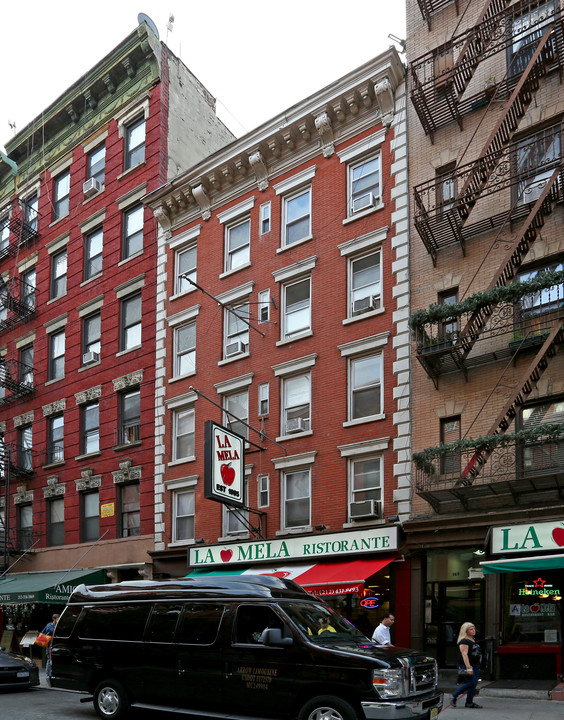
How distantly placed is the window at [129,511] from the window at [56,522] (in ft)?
12.5

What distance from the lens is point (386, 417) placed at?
2052 centimetres

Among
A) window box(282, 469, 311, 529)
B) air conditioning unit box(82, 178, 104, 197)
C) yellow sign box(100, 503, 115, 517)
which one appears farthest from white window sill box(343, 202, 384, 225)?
air conditioning unit box(82, 178, 104, 197)

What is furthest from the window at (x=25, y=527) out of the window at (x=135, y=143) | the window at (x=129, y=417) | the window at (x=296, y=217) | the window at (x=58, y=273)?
the window at (x=296, y=217)

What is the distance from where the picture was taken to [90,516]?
95.9ft

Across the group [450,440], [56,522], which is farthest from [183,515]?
[450,440]

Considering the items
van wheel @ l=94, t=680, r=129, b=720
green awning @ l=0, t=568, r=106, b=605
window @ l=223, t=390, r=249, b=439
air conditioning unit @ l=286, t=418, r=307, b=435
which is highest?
window @ l=223, t=390, r=249, b=439

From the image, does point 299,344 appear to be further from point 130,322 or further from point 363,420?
point 130,322

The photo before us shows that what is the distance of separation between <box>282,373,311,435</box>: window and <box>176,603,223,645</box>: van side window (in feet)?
34.8

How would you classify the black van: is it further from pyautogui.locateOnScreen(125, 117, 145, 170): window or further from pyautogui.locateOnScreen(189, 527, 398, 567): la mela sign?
pyautogui.locateOnScreen(125, 117, 145, 170): window

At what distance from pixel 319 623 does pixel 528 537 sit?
6.48 m

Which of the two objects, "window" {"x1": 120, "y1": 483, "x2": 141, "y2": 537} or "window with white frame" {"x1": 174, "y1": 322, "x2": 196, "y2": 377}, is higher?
"window with white frame" {"x1": 174, "y1": 322, "x2": 196, "y2": 377}

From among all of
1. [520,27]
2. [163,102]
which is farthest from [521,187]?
[163,102]

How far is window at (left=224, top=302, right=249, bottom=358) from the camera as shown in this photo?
2485 cm

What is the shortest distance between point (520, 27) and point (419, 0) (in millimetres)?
3375
